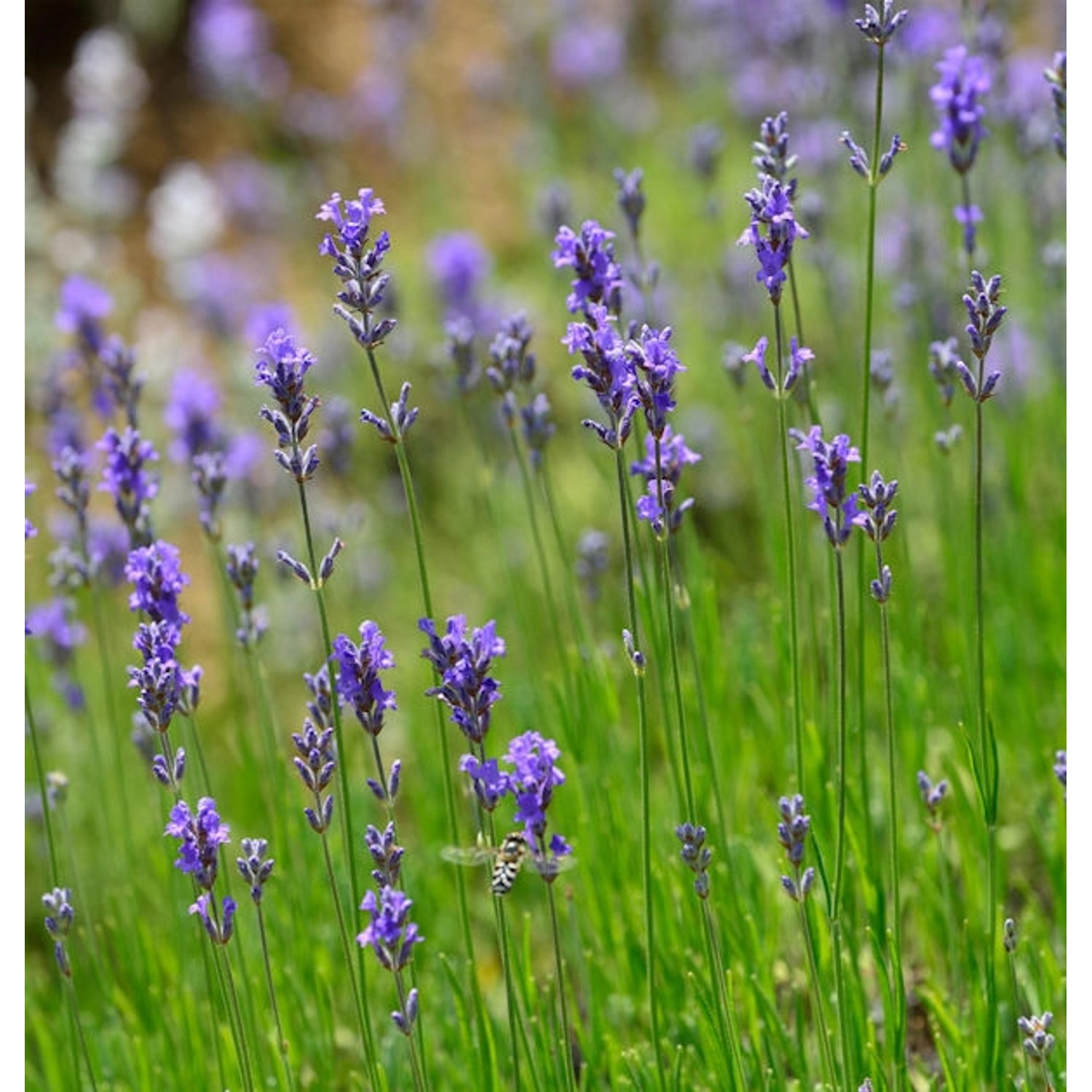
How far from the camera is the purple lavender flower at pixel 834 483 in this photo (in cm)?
222

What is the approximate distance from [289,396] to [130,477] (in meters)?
1.06

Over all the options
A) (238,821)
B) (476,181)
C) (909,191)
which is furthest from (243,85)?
(238,821)

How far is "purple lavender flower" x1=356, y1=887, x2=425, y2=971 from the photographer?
2168 millimetres

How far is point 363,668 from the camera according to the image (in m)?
2.18

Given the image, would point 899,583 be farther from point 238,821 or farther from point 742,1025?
point 238,821

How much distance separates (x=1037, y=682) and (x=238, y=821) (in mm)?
2309

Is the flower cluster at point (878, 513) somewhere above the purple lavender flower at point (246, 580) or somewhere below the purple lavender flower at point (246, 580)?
below

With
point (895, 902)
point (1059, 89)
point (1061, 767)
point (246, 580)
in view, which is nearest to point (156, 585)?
point (246, 580)

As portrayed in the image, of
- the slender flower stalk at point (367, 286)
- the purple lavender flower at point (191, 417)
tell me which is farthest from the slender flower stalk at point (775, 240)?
the purple lavender flower at point (191, 417)

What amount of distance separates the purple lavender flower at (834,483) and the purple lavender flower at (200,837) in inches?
41.0

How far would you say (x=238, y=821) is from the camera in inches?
173

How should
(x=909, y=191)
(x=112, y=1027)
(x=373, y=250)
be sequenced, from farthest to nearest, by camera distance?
(x=909, y=191), (x=112, y=1027), (x=373, y=250)

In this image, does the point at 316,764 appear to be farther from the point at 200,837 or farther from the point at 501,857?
the point at 501,857

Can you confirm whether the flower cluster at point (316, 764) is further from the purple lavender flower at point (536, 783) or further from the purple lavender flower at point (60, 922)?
the purple lavender flower at point (60, 922)
